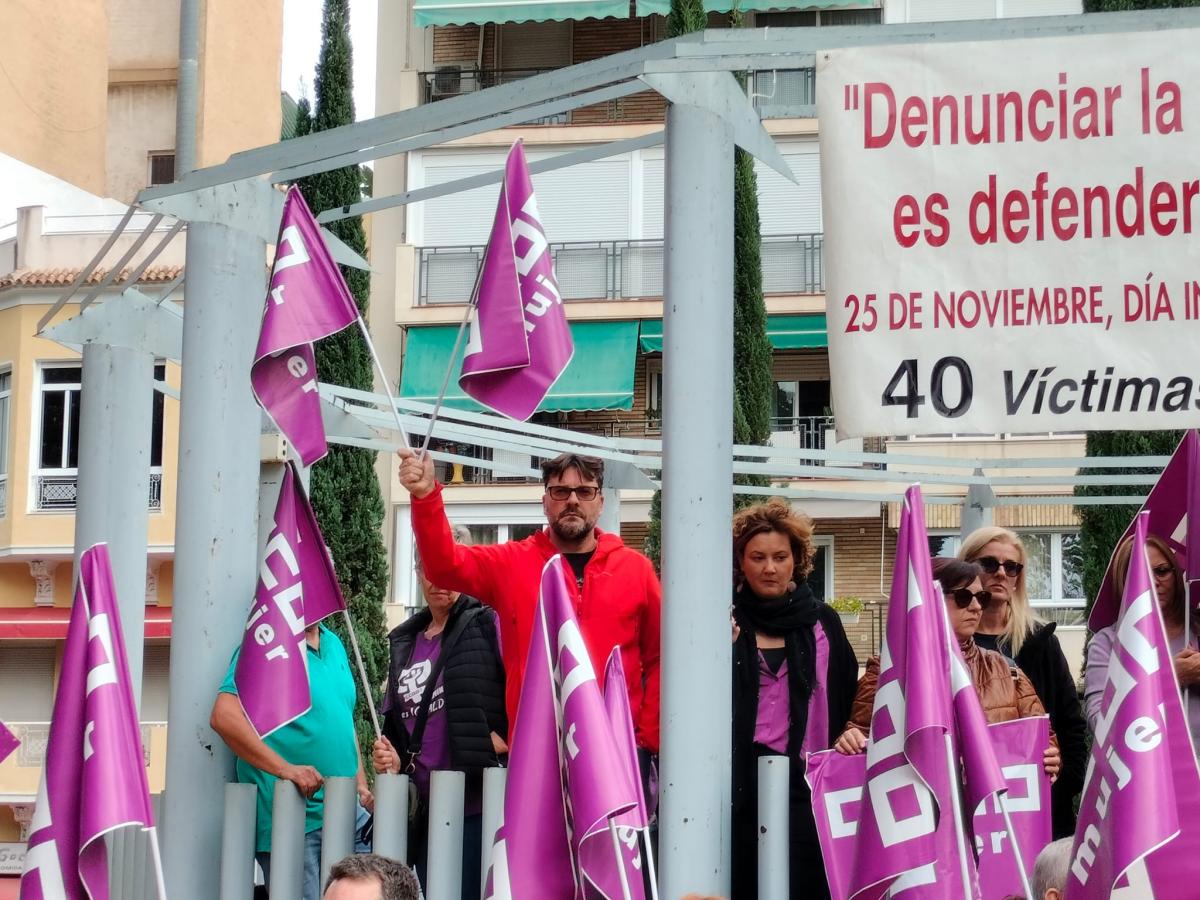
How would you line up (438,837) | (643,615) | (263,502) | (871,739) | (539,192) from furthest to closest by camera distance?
(539,192) < (263,502) < (643,615) < (438,837) < (871,739)

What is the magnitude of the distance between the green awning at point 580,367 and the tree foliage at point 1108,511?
12435 millimetres

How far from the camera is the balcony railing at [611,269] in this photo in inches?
1176

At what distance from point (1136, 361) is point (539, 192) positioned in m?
26.1

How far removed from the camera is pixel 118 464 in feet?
24.8

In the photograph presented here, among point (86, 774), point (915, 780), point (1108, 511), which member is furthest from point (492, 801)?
point (1108, 511)

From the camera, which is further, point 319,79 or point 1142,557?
point 319,79

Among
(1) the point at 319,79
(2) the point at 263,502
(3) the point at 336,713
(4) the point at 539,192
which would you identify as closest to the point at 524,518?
(4) the point at 539,192

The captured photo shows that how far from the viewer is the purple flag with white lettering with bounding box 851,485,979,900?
197 inches

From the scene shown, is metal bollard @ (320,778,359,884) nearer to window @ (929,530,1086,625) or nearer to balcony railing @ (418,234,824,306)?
balcony railing @ (418,234,824,306)

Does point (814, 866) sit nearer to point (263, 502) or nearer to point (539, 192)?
point (263, 502)

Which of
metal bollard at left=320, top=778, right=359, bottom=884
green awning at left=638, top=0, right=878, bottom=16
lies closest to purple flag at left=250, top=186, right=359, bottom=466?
metal bollard at left=320, top=778, right=359, bottom=884

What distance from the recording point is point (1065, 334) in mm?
5414

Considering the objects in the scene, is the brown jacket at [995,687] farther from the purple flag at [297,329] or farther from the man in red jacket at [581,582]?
the purple flag at [297,329]

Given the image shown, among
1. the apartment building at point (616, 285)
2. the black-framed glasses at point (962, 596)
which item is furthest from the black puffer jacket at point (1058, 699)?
the apartment building at point (616, 285)
